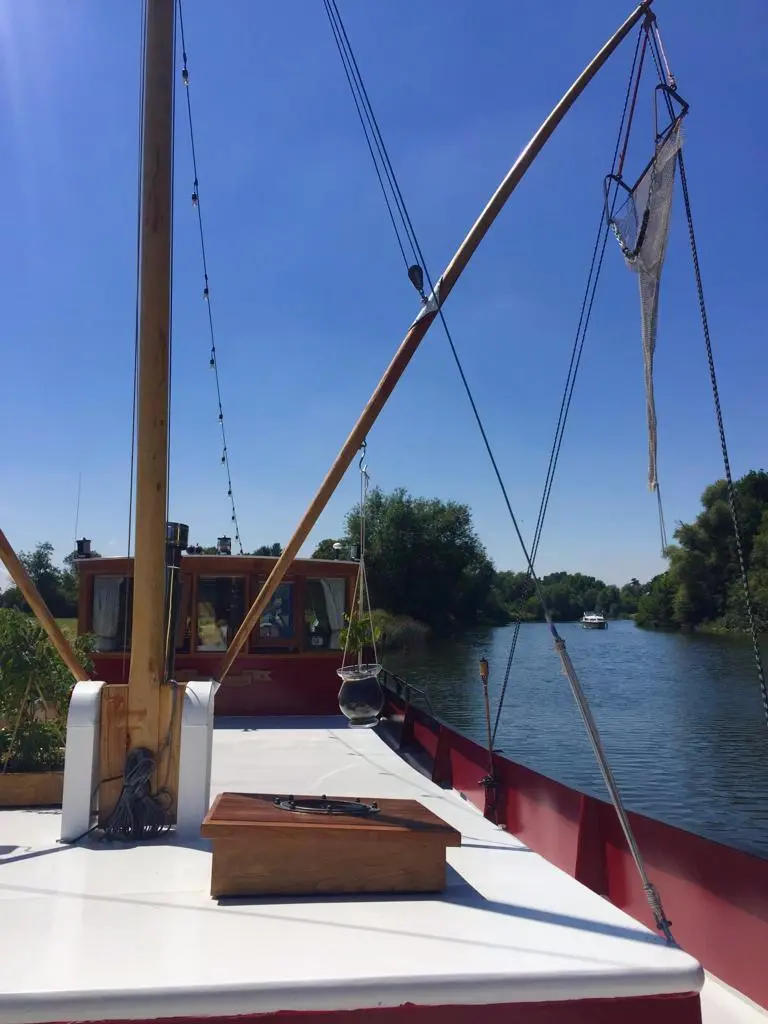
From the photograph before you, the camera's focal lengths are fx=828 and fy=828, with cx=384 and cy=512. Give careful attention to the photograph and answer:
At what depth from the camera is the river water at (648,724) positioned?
1353 cm

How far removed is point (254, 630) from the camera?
10.1 m

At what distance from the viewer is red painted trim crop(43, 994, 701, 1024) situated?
8.85 ft

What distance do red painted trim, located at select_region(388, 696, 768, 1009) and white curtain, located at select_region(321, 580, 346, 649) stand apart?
14.0 ft

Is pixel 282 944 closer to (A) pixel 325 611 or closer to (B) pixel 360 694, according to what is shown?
(B) pixel 360 694

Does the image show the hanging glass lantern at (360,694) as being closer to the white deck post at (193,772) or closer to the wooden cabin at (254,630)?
the wooden cabin at (254,630)

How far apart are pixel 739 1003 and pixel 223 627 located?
7.59 meters

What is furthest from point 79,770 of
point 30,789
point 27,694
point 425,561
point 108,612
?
point 425,561

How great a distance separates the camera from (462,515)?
62.3 metres

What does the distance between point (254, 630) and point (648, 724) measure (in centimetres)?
1492

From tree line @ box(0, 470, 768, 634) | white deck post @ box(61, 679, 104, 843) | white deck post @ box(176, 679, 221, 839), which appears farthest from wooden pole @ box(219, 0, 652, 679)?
tree line @ box(0, 470, 768, 634)

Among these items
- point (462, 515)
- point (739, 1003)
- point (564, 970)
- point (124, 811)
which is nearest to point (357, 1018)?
point (564, 970)

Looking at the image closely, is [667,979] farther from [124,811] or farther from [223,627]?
[223,627]

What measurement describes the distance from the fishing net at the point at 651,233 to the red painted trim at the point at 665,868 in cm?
204

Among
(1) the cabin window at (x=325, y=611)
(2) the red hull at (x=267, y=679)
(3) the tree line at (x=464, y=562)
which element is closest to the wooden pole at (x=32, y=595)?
(2) the red hull at (x=267, y=679)
